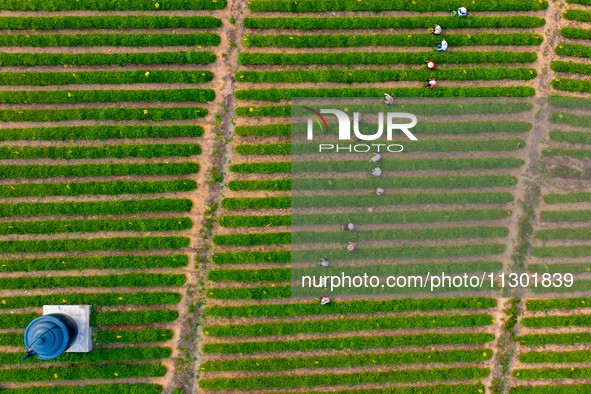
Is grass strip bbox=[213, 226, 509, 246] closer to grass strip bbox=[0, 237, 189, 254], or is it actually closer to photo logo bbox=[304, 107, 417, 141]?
grass strip bbox=[0, 237, 189, 254]

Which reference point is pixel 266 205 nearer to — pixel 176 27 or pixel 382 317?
pixel 382 317

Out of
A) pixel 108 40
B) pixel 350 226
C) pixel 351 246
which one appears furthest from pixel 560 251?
pixel 108 40

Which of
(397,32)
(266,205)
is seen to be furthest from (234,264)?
(397,32)

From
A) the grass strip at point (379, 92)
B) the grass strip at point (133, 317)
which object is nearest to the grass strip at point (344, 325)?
the grass strip at point (133, 317)

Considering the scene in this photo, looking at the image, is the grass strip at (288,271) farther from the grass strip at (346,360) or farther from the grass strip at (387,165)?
the grass strip at (387,165)

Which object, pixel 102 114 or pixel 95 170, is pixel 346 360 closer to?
pixel 95 170

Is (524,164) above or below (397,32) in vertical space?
below
